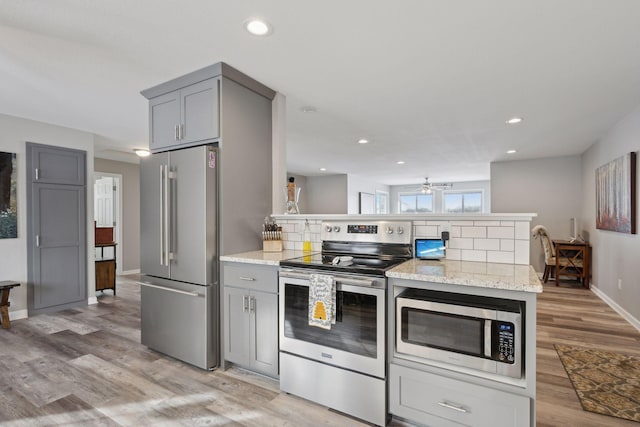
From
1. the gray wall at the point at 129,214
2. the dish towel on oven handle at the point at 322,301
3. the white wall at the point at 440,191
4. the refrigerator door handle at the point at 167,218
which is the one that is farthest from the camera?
the white wall at the point at 440,191

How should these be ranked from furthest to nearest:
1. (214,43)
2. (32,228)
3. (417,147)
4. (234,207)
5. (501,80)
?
(417,147) < (32,228) < (501,80) < (234,207) < (214,43)

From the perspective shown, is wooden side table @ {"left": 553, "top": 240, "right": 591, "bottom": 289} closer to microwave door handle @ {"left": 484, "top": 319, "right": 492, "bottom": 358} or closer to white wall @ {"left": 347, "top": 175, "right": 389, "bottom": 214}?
white wall @ {"left": 347, "top": 175, "right": 389, "bottom": 214}

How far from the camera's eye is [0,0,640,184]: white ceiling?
1.91m

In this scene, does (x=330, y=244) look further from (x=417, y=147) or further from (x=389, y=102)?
(x=417, y=147)

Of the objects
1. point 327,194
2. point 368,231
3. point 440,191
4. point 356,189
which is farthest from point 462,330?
point 440,191

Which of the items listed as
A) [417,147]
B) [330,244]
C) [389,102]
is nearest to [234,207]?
[330,244]

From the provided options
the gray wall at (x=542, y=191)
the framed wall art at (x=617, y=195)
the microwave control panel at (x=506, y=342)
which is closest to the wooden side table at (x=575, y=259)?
the framed wall art at (x=617, y=195)

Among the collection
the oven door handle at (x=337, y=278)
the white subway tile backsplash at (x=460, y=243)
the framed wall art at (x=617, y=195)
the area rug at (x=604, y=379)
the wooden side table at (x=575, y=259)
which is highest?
the framed wall art at (x=617, y=195)

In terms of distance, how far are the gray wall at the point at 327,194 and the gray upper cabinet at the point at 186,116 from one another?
6.34m

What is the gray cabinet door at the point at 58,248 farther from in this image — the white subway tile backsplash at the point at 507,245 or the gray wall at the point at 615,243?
the gray wall at the point at 615,243

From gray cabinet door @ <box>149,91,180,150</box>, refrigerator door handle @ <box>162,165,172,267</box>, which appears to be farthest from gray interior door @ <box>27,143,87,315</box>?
refrigerator door handle @ <box>162,165,172,267</box>

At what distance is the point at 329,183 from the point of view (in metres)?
9.38

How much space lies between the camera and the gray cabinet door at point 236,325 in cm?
244

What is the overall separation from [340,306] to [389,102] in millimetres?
2341
